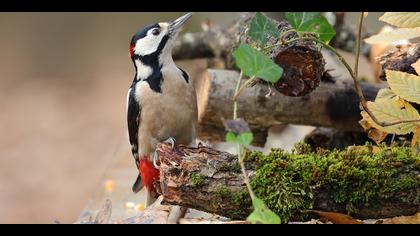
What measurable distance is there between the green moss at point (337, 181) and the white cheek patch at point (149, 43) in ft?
4.34

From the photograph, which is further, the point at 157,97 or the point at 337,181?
the point at 157,97

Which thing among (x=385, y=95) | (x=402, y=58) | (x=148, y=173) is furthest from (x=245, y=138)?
(x=148, y=173)

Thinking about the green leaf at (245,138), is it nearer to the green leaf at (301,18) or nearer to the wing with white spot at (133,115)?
the green leaf at (301,18)

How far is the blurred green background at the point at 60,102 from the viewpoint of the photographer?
8195mm

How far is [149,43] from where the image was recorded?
13.7ft

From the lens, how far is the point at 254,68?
106 inches

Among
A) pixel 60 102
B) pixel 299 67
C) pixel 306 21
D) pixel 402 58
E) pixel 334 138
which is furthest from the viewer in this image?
pixel 60 102

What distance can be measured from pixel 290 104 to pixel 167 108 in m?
0.76

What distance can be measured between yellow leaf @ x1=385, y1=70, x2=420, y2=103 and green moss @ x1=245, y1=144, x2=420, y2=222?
0.29m

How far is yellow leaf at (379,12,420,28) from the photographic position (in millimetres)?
3121

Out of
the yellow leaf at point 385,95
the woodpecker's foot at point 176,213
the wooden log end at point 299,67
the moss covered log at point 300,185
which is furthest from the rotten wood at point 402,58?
the woodpecker's foot at point 176,213

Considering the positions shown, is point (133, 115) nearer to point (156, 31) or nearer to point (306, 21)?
point (156, 31)

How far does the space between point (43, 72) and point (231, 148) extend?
5.71 meters
